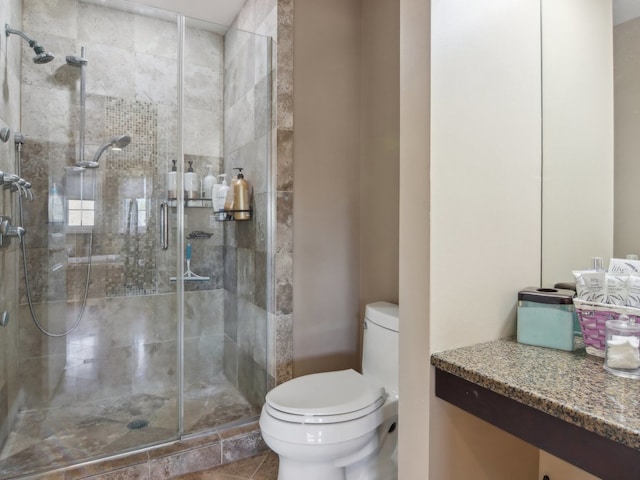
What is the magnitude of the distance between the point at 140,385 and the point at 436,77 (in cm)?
244

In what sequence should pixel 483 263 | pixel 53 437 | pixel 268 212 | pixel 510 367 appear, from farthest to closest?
1. pixel 268 212
2. pixel 53 437
3. pixel 483 263
4. pixel 510 367

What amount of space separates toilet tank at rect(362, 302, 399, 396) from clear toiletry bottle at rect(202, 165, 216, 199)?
1306 mm

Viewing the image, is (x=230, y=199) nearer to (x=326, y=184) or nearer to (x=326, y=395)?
(x=326, y=184)

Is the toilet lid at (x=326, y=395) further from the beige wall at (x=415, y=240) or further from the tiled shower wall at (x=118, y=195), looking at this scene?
the tiled shower wall at (x=118, y=195)

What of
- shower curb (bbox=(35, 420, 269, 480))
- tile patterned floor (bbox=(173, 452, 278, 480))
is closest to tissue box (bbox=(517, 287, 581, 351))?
tile patterned floor (bbox=(173, 452, 278, 480))

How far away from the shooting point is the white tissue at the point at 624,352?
0.88m

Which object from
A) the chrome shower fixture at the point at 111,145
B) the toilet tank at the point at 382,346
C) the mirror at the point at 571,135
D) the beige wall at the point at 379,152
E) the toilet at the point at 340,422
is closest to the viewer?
the mirror at the point at 571,135

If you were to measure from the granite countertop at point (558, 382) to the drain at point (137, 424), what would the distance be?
6.05 feet

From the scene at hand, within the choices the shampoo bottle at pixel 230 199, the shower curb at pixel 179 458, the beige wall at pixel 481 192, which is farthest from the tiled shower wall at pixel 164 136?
the beige wall at pixel 481 192

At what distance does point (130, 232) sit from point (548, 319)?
2.29 metres

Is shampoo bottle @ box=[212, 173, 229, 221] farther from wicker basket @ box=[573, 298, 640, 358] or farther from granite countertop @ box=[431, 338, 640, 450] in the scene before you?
wicker basket @ box=[573, 298, 640, 358]

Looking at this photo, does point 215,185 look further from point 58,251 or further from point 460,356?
point 460,356

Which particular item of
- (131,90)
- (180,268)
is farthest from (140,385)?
(131,90)

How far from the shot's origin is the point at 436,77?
1.03 meters
